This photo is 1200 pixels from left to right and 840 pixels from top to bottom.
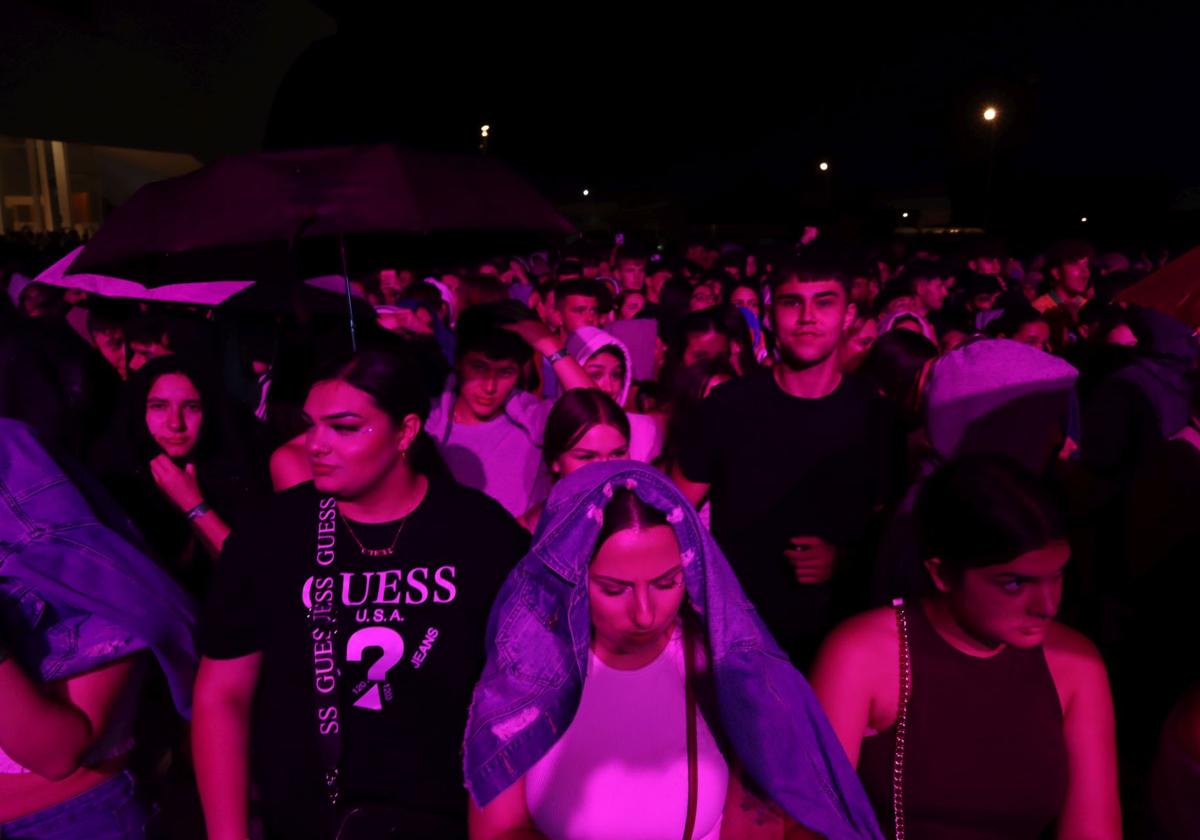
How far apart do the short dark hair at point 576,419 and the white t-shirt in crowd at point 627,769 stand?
145cm

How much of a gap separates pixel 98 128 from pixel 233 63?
353 cm

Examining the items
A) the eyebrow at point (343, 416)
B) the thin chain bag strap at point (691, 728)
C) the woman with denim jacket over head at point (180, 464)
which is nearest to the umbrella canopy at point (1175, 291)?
the thin chain bag strap at point (691, 728)

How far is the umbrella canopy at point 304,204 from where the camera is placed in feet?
10.2

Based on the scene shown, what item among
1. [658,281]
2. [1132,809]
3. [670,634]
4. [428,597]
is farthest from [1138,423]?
[658,281]

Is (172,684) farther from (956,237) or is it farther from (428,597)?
(956,237)

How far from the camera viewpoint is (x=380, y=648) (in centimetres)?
236

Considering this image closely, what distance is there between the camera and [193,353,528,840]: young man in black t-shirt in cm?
234

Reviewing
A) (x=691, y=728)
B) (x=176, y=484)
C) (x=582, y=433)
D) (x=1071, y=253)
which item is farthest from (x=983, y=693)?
(x=1071, y=253)

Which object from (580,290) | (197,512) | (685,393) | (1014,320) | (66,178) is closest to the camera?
(197,512)

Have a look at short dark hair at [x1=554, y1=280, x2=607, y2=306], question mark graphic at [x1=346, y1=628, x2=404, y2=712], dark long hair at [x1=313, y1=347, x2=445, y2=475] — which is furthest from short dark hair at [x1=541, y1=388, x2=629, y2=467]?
short dark hair at [x1=554, y1=280, x2=607, y2=306]

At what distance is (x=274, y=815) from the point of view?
2439 millimetres

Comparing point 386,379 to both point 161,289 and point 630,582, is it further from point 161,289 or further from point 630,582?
point 161,289

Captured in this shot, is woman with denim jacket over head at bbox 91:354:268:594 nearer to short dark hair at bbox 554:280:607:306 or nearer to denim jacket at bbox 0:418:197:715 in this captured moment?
denim jacket at bbox 0:418:197:715

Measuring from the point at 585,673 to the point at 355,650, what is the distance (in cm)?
63
